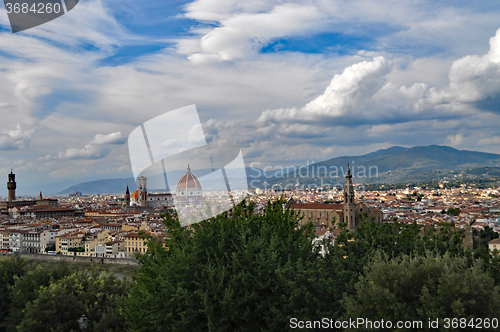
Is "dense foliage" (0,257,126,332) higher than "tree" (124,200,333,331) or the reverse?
the reverse

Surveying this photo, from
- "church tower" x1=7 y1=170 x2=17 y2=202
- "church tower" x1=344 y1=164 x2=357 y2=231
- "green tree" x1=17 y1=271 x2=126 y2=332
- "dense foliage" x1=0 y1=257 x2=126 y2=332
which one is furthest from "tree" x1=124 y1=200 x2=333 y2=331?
"church tower" x1=7 y1=170 x2=17 y2=202

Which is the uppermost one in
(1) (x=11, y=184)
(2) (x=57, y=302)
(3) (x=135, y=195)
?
(1) (x=11, y=184)

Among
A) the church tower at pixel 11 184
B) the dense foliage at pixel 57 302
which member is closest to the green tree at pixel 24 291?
the dense foliage at pixel 57 302

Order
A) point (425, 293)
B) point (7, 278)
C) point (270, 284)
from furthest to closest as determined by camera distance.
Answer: point (7, 278), point (270, 284), point (425, 293)

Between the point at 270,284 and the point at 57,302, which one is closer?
the point at 270,284

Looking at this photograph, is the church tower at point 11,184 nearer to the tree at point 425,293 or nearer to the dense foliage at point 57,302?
the dense foliage at point 57,302

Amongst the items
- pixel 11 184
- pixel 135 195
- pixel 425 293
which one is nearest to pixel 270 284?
pixel 425 293

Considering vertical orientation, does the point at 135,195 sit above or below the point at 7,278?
below

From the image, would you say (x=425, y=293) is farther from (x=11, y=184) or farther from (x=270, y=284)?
(x=11, y=184)

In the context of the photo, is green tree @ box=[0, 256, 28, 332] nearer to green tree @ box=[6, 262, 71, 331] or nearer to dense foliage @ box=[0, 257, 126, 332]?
dense foliage @ box=[0, 257, 126, 332]

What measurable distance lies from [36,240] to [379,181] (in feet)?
501

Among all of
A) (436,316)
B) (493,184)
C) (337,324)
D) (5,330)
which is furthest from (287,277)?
(493,184)

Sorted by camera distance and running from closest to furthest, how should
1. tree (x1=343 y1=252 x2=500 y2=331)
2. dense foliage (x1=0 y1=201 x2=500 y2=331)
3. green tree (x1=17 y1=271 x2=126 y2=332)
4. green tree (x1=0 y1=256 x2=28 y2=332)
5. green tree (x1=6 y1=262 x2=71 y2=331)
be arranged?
tree (x1=343 y1=252 x2=500 y2=331), dense foliage (x1=0 y1=201 x2=500 y2=331), green tree (x1=17 y1=271 x2=126 y2=332), green tree (x1=6 y1=262 x2=71 y2=331), green tree (x1=0 y1=256 x2=28 y2=332)

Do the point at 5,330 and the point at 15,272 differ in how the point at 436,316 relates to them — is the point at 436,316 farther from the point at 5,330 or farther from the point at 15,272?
the point at 15,272
